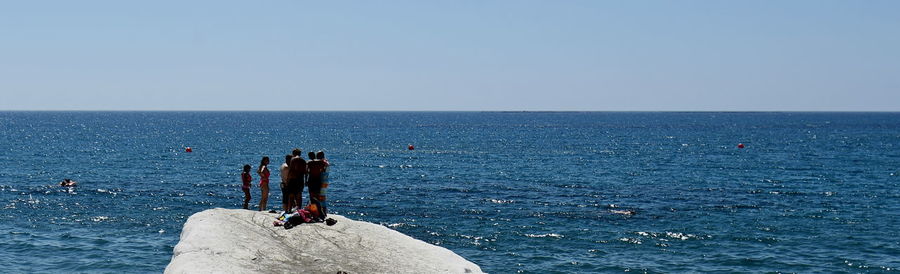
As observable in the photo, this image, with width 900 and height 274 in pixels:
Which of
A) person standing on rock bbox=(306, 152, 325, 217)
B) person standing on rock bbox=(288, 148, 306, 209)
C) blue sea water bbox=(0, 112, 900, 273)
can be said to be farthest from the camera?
blue sea water bbox=(0, 112, 900, 273)

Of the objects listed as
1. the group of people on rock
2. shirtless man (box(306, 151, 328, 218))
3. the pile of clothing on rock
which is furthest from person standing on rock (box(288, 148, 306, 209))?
the pile of clothing on rock

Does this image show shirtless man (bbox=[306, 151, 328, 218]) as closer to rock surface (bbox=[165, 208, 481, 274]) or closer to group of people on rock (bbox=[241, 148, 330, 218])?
group of people on rock (bbox=[241, 148, 330, 218])

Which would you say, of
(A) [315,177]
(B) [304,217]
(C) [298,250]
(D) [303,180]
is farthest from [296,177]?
(C) [298,250]

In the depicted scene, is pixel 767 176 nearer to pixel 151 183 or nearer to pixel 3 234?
pixel 151 183

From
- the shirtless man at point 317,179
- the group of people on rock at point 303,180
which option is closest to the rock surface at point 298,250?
the group of people on rock at point 303,180

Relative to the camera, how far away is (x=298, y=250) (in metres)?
19.0

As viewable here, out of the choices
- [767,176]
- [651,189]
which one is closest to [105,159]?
[651,189]

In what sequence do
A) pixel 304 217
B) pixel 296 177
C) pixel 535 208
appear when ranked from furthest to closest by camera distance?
pixel 535 208, pixel 296 177, pixel 304 217

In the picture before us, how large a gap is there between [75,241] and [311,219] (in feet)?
52.1

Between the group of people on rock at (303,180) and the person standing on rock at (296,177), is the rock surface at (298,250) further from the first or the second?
the person standing on rock at (296,177)

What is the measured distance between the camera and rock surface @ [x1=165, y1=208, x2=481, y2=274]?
677 inches

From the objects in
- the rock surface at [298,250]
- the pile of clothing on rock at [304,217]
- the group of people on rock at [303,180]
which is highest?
the group of people on rock at [303,180]

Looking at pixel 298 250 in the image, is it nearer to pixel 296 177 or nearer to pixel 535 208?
pixel 296 177

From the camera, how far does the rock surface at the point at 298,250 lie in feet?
56.4
